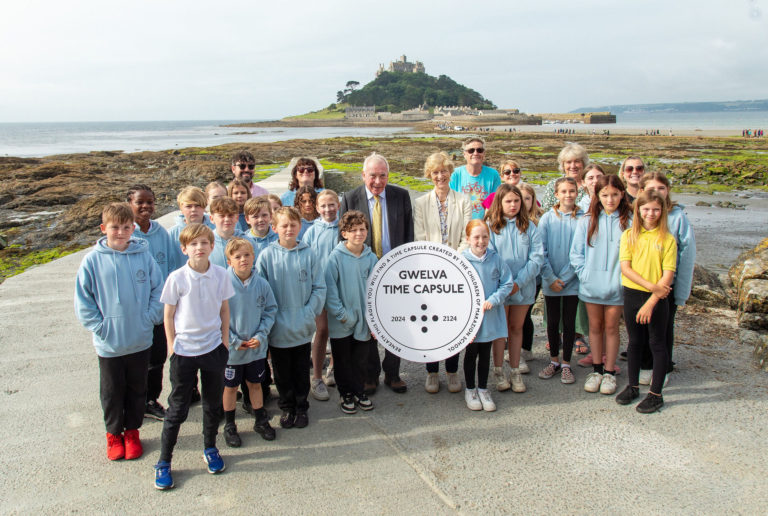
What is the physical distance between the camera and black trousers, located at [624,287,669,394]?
3939 millimetres

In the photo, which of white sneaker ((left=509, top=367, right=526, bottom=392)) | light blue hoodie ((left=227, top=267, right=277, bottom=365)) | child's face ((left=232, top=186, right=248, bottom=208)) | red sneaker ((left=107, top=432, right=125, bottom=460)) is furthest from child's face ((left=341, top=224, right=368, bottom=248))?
red sneaker ((left=107, top=432, right=125, bottom=460))

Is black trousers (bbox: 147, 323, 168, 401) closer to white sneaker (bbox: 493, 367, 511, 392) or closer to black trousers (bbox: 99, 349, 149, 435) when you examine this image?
black trousers (bbox: 99, 349, 149, 435)

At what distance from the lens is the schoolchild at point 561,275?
Answer: 14.9ft

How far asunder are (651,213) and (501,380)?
5.96 ft

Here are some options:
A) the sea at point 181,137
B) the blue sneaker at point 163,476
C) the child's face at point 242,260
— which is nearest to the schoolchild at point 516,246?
the child's face at point 242,260

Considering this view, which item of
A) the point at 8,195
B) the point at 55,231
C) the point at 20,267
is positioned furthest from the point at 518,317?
the point at 8,195

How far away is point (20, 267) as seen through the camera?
10.1 meters

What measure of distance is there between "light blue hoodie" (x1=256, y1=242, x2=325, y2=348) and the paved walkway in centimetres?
73

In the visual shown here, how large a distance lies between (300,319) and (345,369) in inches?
25.1

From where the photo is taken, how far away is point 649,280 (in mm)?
3926

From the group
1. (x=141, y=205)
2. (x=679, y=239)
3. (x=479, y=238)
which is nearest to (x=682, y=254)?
(x=679, y=239)

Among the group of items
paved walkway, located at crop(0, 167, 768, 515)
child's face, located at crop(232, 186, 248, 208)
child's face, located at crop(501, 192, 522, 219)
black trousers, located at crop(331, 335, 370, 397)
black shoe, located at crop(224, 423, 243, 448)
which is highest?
child's face, located at crop(232, 186, 248, 208)

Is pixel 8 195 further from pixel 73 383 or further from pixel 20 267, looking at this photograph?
pixel 73 383

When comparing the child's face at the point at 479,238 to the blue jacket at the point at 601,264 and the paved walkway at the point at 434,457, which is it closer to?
the blue jacket at the point at 601,264
